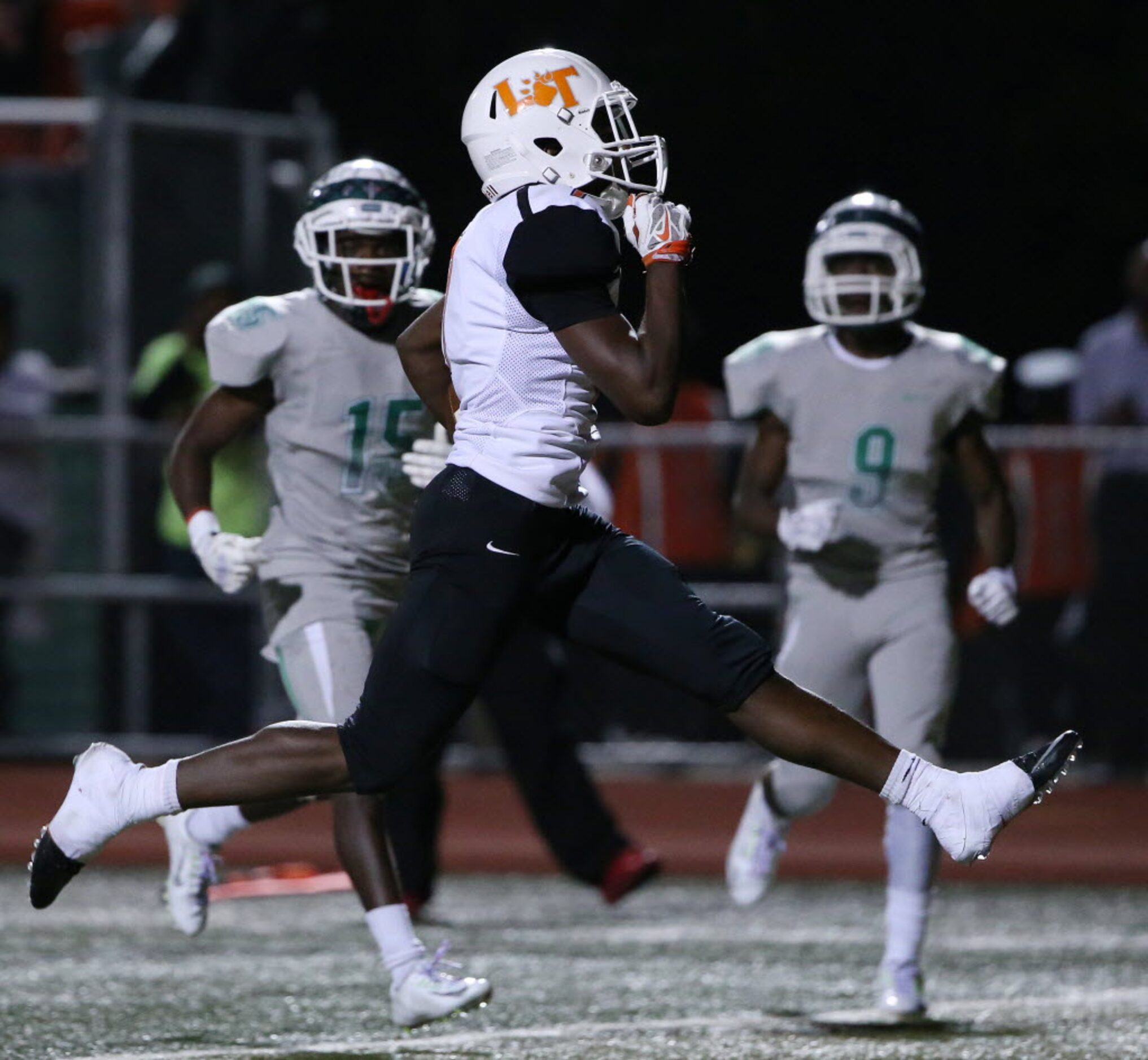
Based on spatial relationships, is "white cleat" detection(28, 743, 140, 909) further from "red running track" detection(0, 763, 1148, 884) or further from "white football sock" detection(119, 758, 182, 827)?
"red running track" detection(0, 763, 1148, 884)

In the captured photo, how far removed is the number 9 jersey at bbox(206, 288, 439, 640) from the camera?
239 inches

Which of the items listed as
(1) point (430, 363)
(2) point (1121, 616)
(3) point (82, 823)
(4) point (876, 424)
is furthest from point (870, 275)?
(2) point (1121, 616)

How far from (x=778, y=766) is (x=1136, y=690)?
14.4 ft

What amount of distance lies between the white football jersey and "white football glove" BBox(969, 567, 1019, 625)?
147 centimetres

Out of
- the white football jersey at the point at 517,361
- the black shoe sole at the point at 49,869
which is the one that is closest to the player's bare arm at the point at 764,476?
the white football jersey at the point at 517,361

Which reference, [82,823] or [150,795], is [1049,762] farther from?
[82,823]

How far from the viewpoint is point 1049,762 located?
16.6 feet

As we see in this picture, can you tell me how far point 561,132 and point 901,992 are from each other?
2.10m

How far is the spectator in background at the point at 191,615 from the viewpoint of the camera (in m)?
10.5

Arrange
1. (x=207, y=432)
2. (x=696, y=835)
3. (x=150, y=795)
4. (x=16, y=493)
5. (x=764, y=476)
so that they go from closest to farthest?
1. (x=150, y=795)
2. (x=207, y=432)
3. (x=764, y=476)
4. (x=696, y=835)
5. (x=16, y=493)

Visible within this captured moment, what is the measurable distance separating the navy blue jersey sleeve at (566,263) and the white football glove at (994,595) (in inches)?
67.4

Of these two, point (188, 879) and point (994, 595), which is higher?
point (994, 595)

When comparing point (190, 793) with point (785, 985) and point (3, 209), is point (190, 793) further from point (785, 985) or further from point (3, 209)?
point (3, 209)

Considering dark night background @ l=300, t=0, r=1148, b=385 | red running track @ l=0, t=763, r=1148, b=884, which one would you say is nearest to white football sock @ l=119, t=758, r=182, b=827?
red running track @ l=0, t=763, r=1148, b=884
